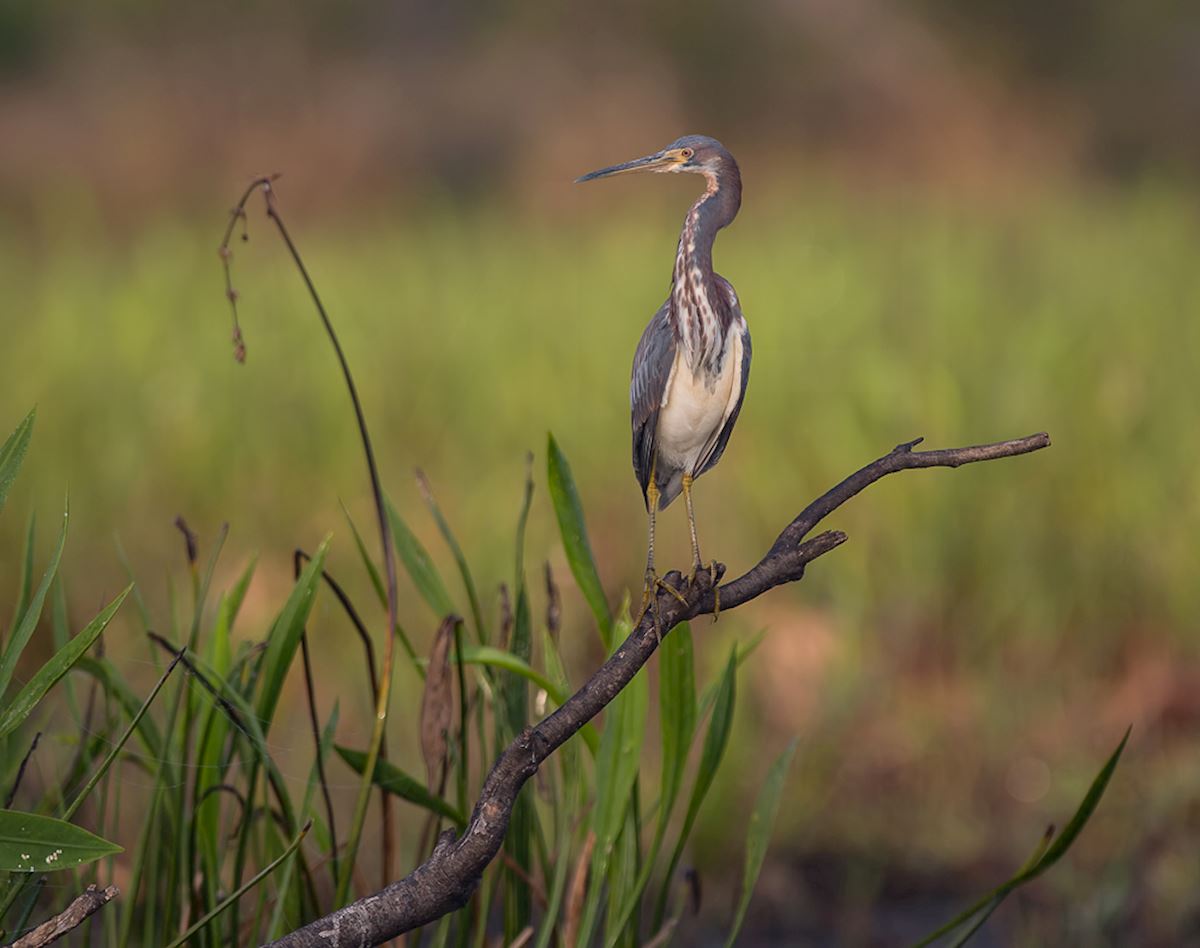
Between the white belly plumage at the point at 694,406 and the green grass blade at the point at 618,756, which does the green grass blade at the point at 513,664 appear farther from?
the white belly plumage at the point at 694,406

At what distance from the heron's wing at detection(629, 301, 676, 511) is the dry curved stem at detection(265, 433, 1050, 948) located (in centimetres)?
10

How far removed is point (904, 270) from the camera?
4332mm

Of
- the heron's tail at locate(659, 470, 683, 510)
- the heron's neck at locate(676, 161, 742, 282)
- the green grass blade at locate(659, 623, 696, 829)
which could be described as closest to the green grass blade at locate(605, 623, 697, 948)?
the green grass blade at locate(659, 623, 696, 829)

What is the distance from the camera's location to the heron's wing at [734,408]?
84 cm

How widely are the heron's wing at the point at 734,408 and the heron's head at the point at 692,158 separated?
122 mm

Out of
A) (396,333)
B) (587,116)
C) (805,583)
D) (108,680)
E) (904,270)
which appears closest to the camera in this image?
(108,680)

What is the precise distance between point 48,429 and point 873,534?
1897mm

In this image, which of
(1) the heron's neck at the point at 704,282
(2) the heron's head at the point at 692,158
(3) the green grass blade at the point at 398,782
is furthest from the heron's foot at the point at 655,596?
(3) the green grass blade at the point at 398,782

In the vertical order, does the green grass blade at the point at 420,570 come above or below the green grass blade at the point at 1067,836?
above

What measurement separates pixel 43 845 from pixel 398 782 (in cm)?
39

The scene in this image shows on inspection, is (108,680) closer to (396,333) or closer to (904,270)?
(396,333)

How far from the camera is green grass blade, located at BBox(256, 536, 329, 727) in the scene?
1050 millimetres

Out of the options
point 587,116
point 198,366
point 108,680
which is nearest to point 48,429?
point 198,366

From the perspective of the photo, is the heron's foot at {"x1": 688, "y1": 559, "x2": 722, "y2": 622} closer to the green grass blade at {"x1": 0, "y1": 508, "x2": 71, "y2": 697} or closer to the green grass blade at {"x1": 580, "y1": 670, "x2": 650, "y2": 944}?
the green grass blade at {"x1": 580, "y1": 670, "x2": 650, "y2": 944}
